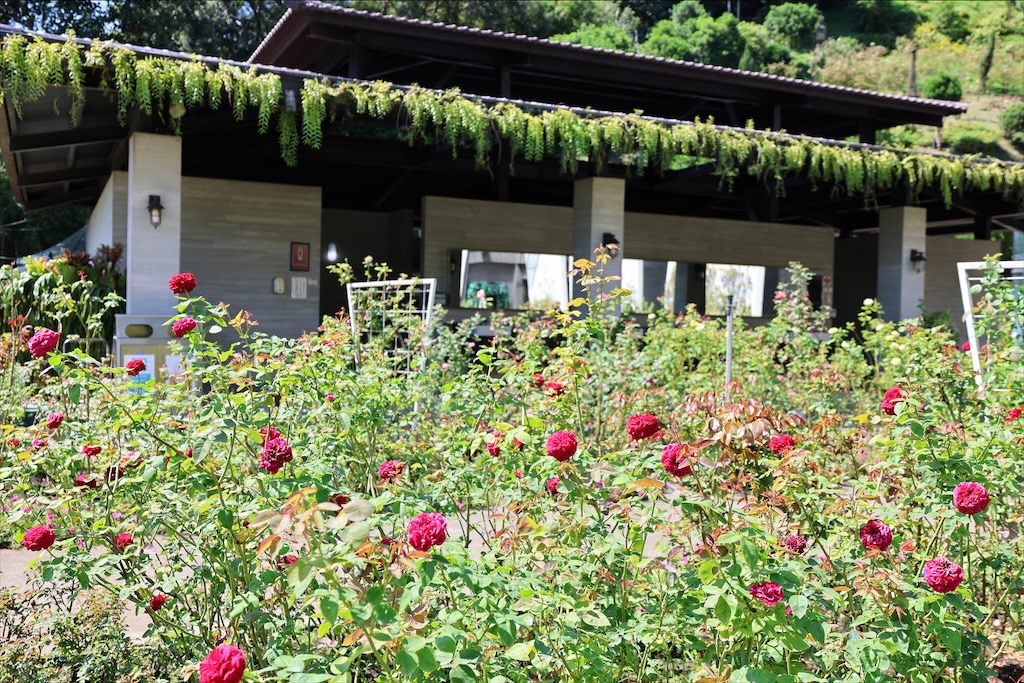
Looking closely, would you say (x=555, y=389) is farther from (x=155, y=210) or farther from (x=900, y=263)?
(x=900, y=263)

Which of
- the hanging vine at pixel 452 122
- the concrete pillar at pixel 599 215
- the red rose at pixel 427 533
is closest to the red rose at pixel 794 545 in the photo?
the red rose at pixel 427 533

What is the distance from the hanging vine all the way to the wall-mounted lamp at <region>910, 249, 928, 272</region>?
1.04 metres

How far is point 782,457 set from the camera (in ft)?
7.04

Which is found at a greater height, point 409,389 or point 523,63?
point 523,63

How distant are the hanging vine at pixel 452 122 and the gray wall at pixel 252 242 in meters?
1.57

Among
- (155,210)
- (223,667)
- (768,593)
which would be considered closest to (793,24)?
(155,210)

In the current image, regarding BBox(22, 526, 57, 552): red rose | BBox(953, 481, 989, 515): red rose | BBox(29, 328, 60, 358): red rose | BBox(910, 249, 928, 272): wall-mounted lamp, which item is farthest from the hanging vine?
BBox(953, 481, 989, 515): red rose

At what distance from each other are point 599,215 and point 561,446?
9753mm

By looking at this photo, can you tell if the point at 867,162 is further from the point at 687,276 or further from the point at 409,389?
the point at 409,389

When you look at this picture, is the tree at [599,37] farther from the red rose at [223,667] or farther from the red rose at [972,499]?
the red rose at [223,667]

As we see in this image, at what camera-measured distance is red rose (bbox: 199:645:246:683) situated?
4.32 feet

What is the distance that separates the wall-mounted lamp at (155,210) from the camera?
837 cm

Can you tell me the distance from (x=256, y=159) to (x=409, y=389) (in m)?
8.61

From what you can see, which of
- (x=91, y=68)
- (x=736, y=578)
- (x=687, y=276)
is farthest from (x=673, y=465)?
(x=687, y=276)
